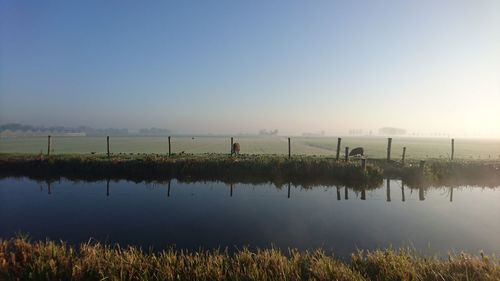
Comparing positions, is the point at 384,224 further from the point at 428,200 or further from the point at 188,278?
the point at 188,278

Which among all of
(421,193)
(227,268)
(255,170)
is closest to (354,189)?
(421,193)

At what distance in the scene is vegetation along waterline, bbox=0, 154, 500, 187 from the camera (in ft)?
63.8

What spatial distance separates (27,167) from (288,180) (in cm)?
1818

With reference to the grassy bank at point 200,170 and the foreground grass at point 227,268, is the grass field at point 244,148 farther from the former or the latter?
the foreground grass at point 227,268

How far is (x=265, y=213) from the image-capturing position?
1243 centimetres

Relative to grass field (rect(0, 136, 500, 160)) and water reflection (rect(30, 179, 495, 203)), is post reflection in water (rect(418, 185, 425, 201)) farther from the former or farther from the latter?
grass field (rect(0, 136, 500, 160))

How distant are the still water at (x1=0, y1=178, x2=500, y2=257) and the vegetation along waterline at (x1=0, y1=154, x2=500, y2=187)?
5.98 ft

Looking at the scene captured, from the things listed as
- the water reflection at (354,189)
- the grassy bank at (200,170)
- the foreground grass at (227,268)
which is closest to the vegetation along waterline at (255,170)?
the grassy bank at (200,170)

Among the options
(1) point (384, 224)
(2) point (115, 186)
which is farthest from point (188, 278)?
(2) point (115, 186)

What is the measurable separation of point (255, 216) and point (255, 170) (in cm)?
859

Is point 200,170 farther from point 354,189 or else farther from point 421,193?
point 421,193

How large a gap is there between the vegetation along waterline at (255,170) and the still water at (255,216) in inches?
71.7

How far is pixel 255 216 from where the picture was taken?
12.0 m

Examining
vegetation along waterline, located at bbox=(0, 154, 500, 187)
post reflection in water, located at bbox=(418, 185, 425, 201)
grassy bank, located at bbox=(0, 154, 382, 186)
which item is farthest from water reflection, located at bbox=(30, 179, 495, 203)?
grassy bank, located at bbox=(0, 154, 382, 186)
